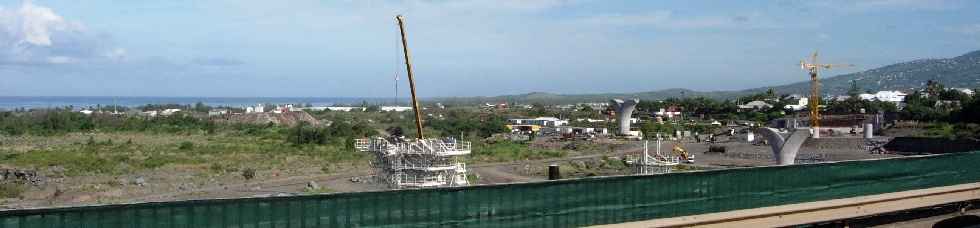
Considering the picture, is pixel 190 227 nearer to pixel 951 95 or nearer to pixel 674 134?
pixel 674 134

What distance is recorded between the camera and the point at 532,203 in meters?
8.09

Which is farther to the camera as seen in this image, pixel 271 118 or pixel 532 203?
pixel 271 118

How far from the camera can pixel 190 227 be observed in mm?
6672

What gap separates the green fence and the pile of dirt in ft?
346

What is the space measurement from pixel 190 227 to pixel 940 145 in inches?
1972

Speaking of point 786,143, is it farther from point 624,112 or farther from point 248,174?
point 624,112

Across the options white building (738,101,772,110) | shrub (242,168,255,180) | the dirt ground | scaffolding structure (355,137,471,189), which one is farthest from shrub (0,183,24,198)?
white building (738,101,772,110)

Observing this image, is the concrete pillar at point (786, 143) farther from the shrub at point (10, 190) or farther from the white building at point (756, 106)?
the white building at point (756, 106)

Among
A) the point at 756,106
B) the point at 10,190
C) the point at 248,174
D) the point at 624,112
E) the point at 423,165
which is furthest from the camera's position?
the point at 756,106

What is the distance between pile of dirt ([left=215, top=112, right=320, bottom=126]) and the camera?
115m

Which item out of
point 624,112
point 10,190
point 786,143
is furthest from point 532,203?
point 624,112

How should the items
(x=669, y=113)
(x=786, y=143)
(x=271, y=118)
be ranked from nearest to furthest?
(x=786, y=143), (x=271, y=118), (x=669, y=113)

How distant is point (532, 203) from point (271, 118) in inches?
4512

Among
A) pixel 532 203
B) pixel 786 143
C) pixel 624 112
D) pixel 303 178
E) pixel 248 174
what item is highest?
pixel 532 203
